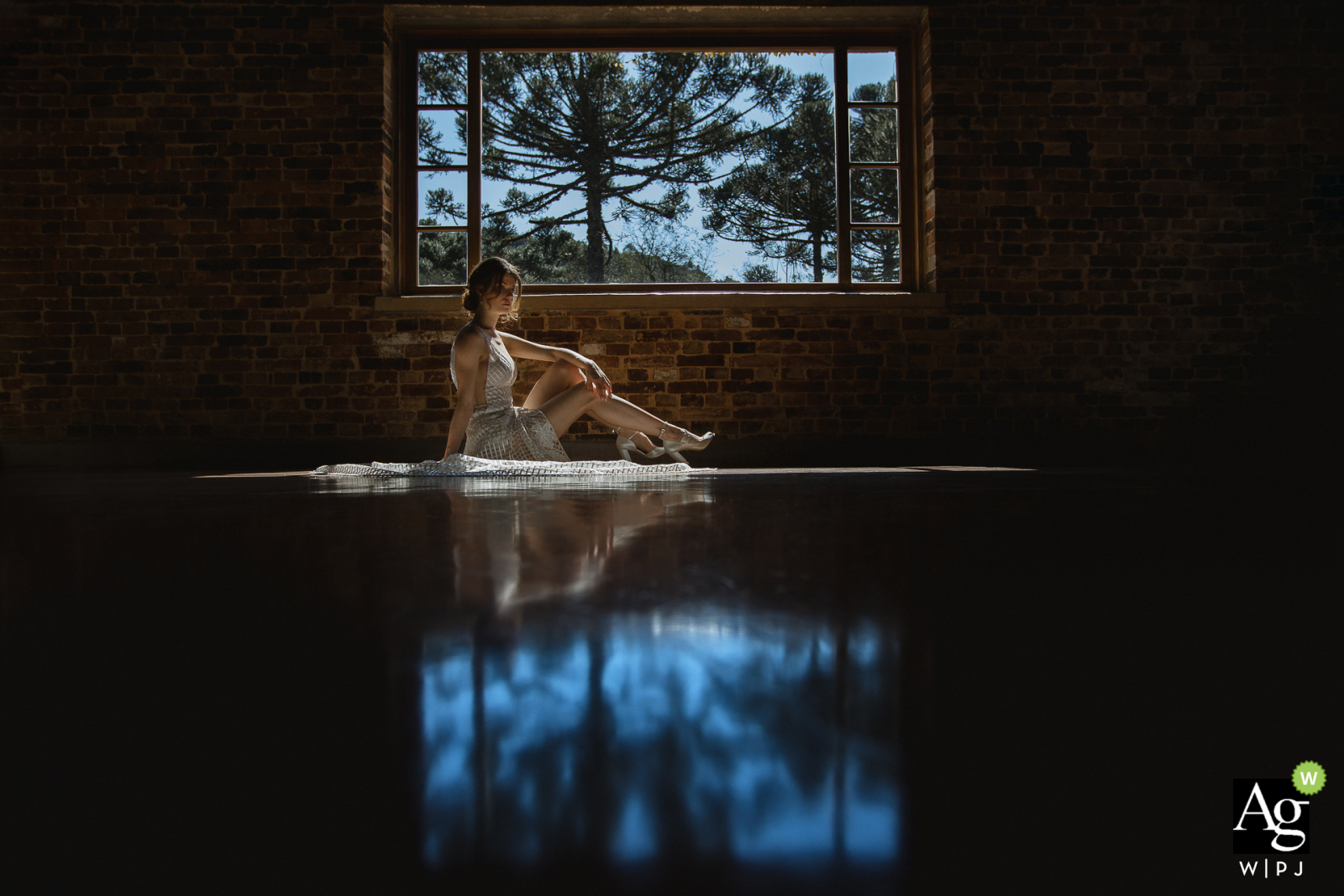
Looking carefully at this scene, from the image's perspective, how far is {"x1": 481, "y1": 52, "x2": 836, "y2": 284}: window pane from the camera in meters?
5.27

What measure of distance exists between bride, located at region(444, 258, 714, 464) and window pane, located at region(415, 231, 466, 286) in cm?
132

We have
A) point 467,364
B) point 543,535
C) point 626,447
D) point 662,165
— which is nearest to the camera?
point 543,535

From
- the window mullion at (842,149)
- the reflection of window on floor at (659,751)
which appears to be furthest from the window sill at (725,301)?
the reflection of window on floor at (659,751)

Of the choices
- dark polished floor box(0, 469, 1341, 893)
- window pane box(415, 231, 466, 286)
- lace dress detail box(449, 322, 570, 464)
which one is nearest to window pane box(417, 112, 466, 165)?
window pane box(415, 231, 466, 286)

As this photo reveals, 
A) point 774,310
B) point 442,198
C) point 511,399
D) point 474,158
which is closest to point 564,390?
point 511,399

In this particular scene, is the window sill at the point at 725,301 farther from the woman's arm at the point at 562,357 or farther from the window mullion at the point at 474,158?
the woman's arm at the point at 562,357

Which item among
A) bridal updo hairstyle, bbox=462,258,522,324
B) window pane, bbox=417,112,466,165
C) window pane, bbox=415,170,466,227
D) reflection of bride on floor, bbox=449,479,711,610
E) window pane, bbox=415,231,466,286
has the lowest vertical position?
reflection of bride on floor, bbox=449,479,711,610

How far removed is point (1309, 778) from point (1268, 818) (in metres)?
0.05

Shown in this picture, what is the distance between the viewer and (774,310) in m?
4.98

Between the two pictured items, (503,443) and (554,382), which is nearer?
(503,443)

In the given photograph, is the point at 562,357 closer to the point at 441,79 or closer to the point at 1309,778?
the point at 441,79

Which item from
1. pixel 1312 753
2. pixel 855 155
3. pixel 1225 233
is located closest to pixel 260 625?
pixel 1312 753

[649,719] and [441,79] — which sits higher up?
[441,79]

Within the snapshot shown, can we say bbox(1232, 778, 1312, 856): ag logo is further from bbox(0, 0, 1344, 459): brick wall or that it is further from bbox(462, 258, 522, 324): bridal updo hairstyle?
bbox(0, 0, 1344, 459): brick wall
